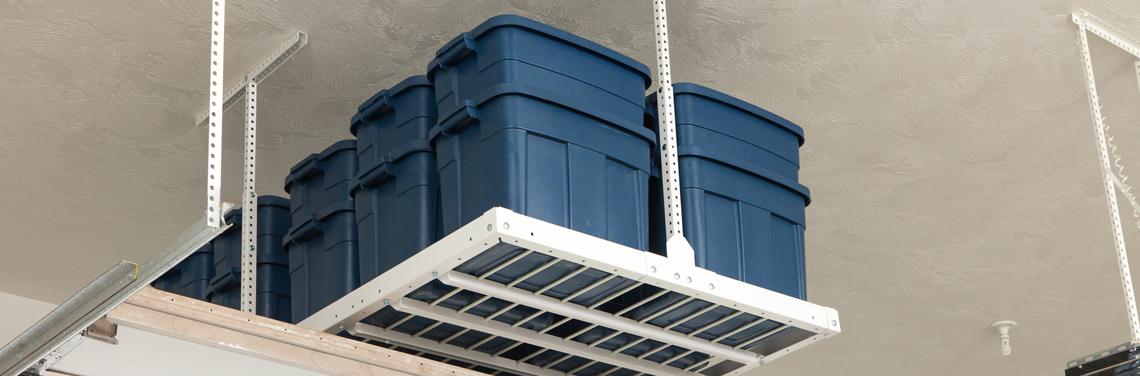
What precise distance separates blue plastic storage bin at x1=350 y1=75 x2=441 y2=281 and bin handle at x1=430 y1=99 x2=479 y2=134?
165mm

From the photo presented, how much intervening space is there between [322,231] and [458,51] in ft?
2.52

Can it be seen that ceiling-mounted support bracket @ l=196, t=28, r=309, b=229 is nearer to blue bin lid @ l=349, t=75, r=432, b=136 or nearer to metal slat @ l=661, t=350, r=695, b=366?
blue bin lid @ l=349, t=75, r=432, b=136

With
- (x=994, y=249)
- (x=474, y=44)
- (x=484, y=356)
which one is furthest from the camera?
(x=994, y=249)

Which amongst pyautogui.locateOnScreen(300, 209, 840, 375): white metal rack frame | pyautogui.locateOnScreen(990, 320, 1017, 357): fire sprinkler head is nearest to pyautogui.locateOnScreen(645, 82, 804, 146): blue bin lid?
pyautogui.locateOnScreen(300, 209, 840, 375): white metal rack frame

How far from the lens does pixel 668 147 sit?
149 inches

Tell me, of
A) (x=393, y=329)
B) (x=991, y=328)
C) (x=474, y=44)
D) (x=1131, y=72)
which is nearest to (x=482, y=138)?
(x=474, y=44)

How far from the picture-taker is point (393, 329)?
3795 mm

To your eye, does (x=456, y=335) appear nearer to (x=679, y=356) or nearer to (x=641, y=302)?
(x=641, y=302)

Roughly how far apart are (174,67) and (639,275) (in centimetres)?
178

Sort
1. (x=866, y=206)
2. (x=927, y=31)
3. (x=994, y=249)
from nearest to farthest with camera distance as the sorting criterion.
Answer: (x=927, y=31) → (x=866, y=206) → (x=994, y=249)

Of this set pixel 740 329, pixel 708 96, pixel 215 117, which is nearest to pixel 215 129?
pixel 215 117

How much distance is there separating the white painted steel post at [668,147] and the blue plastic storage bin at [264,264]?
1302 millimetres

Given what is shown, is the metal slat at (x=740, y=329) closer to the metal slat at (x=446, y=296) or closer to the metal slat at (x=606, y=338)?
the metal slat at (x=606, y=338)

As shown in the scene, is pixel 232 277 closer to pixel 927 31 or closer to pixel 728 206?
pixel 728 206
